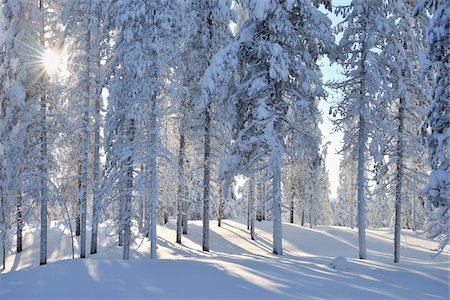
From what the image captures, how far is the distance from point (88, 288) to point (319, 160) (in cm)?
998

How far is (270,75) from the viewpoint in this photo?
48.1 ft

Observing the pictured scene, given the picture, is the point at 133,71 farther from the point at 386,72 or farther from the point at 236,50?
the point at 386,72

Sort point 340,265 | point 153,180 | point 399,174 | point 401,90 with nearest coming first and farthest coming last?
point 340,265 → point 153,180 → point 401,90 → point 399,174

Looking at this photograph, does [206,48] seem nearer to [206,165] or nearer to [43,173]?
[206,165]

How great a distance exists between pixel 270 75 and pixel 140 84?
4.96 metres

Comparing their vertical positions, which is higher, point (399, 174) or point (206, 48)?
point (206, 48)

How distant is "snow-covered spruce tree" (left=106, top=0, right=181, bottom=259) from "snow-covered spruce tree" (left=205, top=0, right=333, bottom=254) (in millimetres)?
2206

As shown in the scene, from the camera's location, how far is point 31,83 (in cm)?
1858

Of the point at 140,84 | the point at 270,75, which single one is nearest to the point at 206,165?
the point at 140,84

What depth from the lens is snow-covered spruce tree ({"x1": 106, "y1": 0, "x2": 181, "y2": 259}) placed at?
1551 cm

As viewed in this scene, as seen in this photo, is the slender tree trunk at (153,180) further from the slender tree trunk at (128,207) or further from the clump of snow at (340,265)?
the clump of snow at (340,265)

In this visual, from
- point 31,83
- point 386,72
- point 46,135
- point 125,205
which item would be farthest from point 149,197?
point 386,72

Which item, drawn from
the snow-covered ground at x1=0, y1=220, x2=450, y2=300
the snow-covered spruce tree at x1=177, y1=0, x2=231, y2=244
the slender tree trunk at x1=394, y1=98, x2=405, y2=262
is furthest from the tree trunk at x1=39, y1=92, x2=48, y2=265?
the slender tree trunk at x1=394, y1=98, x2=405, y2=262

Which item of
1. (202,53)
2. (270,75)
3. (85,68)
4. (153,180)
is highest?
(202,53)
